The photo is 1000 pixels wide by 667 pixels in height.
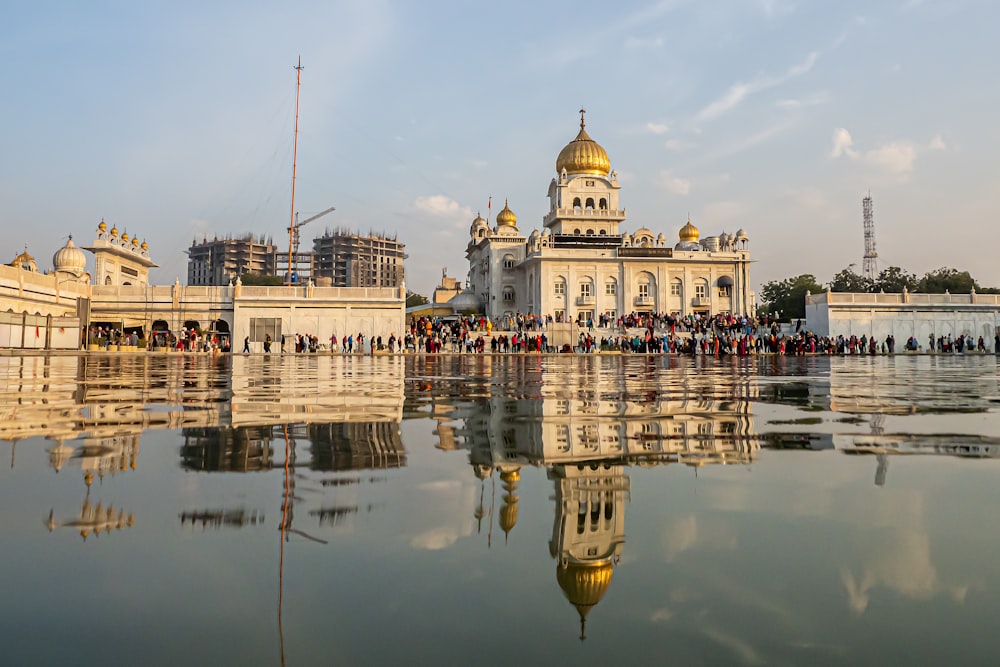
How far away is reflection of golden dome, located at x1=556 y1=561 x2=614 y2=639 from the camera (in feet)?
5.73

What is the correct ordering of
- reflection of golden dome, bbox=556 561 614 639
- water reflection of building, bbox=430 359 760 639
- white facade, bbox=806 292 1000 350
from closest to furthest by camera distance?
reflection of golden dome, bbox=556 561 614 639 → water reflection of building, bbox=430 359 760 639 → white facade, bbox=806 292 1000 350

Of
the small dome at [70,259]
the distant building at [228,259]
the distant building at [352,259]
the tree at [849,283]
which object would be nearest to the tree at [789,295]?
the tree at [849,283]

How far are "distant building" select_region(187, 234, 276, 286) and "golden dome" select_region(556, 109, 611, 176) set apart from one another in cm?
10756

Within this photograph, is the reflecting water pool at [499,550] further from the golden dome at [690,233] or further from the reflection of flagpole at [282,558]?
the golden dome at [690,233]

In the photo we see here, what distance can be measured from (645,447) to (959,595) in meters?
2.45

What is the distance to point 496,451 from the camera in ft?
13.5

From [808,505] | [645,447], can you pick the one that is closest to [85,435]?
[645,447]

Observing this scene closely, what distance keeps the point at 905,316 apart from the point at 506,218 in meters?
37.8

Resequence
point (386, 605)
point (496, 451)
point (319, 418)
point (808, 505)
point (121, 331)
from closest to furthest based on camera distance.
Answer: point (386, 605), point (808, 505), point (496, 451), point (319, 418), point (121, 331)

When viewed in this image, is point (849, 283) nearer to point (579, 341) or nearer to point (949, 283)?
Answer: point (949, 283)

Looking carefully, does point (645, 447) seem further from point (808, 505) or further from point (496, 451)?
point (808, 505)

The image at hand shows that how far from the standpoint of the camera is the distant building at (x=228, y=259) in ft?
524

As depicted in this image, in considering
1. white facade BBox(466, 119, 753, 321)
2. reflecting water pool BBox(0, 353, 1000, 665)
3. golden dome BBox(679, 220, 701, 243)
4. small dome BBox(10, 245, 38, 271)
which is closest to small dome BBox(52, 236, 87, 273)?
small dome BBox(10, 245, 38, 271)

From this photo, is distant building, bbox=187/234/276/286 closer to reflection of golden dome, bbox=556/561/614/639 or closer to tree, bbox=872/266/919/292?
tree, bbox=872/266/919/292
